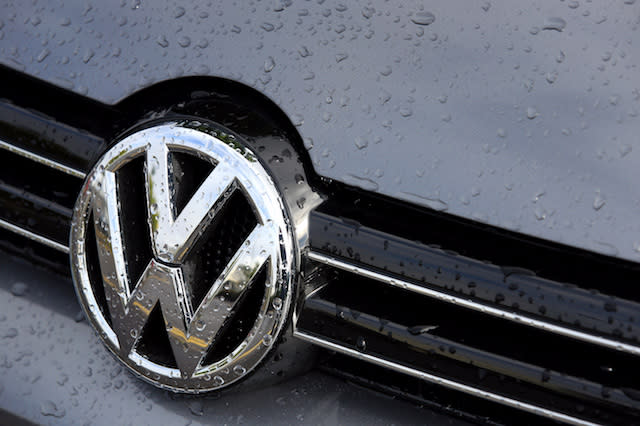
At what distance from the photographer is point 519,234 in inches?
37.2

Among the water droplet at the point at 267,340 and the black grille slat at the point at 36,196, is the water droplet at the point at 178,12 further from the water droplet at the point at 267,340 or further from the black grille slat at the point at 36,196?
the water droplet at the point at 267,340

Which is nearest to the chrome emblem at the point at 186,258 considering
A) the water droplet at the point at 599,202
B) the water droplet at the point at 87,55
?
the water droplet at the point at 87,55

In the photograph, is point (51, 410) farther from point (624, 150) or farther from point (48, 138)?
point (624, 150)

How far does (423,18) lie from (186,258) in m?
0.54

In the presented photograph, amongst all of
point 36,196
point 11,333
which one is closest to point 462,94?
point 36,196

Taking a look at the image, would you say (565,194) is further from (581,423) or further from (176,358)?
(176,358)

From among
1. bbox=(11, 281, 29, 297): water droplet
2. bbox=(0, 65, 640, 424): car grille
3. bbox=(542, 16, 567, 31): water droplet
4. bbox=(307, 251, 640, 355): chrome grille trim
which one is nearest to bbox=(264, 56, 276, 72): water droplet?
bbox=(0, 65, 640, 424): car grille

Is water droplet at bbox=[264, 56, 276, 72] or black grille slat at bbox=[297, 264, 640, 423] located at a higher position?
water droplet at bbox=[264, 56, 276, 72]

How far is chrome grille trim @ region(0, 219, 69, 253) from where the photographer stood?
1.25 metres

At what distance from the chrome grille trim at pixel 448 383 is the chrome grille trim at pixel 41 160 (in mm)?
508

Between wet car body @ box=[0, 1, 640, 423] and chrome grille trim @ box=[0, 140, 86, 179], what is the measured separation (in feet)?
0.25

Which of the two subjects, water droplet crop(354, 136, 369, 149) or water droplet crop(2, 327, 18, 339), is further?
water droplet crop(2, 327, 18, 339)

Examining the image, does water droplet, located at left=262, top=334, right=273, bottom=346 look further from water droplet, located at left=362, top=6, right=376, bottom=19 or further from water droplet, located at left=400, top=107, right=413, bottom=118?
water droplet, located at left=362, top=6, right=376, bottom=19

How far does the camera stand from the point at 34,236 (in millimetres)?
1272
